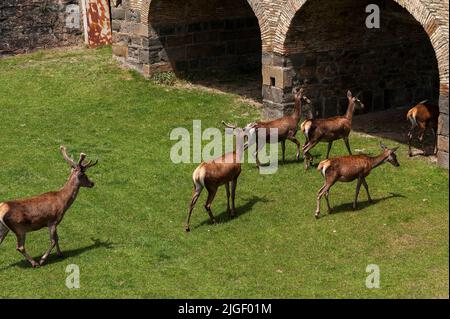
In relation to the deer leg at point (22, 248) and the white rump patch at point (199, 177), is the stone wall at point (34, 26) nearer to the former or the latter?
the white rump patch at point (199, 177)

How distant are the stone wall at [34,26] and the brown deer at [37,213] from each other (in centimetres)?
1591

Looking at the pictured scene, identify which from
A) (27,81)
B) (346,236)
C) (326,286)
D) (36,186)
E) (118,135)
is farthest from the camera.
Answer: (27,81)

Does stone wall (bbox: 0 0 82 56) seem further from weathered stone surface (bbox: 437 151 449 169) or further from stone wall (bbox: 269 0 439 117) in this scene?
weathered stone surface (bbox: 437 151 449 169)

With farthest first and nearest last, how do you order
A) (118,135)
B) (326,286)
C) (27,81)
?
(27,81) < (118,135) < (326,286)

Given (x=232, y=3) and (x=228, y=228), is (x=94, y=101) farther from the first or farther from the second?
(x=228, y=228)

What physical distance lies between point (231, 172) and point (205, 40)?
12398 mm

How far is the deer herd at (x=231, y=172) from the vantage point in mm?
16219

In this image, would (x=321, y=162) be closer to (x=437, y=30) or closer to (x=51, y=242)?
(x=437, y=30)

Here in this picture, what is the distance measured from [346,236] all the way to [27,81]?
15038 mm

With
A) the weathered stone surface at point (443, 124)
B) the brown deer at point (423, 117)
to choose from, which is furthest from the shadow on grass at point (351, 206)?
the brown deer at point (423, 117)

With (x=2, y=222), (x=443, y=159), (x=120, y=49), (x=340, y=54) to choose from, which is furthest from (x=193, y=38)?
(x=2, y=222)

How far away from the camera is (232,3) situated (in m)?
29.8

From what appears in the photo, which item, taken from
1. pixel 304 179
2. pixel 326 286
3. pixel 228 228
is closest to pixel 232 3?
pixel 304 179

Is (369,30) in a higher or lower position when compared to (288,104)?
higher
